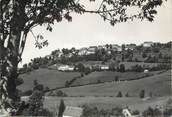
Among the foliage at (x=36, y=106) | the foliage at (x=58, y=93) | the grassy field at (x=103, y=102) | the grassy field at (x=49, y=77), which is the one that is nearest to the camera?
the foliage at (x=36, y=106)

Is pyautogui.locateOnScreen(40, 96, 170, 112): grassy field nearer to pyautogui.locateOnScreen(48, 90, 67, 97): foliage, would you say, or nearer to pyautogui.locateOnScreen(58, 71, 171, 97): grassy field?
pyautogui.locateOnScreen(58, 71, 171, 97): grassy field

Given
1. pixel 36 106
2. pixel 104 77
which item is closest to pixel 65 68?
pixel 104 77

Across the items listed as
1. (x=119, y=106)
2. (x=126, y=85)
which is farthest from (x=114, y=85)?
(x=119, y=106)

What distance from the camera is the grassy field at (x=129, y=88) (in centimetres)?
9638

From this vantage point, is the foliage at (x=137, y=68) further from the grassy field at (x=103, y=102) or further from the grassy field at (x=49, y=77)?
the grassy field at (x=49, y=77)

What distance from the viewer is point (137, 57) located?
12638cm

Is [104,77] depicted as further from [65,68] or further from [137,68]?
[65,68]

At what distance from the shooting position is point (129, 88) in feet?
346

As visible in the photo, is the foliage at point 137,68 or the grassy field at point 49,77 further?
the grassy field at point 49,77

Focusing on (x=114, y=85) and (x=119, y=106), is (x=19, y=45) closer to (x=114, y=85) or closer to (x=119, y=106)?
(x=119, y=106)

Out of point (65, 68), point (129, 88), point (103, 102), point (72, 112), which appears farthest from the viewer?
point (65, 68)

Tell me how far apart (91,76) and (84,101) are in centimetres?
1417

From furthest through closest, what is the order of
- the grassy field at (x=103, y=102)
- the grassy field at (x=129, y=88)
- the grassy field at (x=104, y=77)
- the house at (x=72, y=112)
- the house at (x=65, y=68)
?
the house at (x=65, y=68)
the grassy field at (x=104, y=77)
the grassy field at (x=129, y=88)
the grassy field at (x=103, y=102)
the house at (x=72, y=112)

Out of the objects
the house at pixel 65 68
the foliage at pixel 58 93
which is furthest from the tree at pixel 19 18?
the house at pixel 65 68
